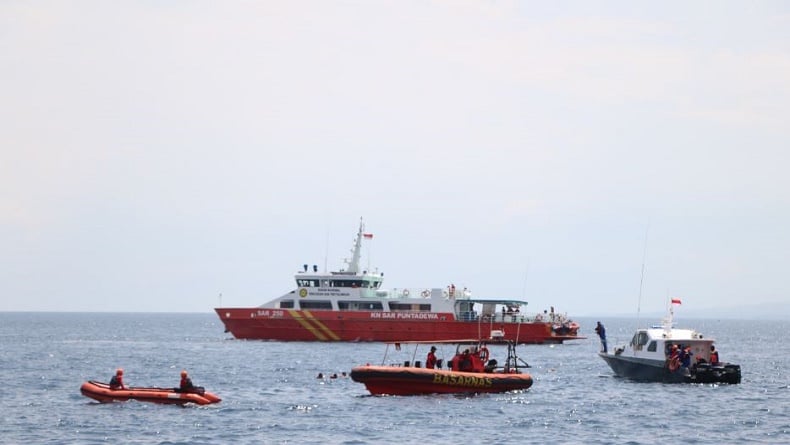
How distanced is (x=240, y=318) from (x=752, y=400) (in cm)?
4661

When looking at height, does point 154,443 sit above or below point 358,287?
below

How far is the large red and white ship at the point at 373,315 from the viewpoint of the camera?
8181 cm

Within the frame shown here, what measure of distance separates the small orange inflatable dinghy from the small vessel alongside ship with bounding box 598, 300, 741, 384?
2041 cm

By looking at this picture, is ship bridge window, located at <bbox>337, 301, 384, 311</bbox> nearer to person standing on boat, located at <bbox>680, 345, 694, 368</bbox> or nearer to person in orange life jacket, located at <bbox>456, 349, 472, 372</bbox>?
person standing on boat, located at <bbox>680, 345, 694, 368</bbox>

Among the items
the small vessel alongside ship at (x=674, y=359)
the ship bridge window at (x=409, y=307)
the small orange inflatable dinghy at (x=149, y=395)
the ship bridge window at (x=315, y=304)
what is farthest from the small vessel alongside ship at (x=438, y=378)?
the ship bridge window at (x=315, y=304)

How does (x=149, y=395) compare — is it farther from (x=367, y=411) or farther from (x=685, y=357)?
(x=685, y=357)

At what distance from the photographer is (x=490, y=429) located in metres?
37.1

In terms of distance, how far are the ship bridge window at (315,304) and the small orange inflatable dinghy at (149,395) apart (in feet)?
135

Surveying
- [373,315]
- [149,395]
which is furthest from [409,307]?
[149,395]

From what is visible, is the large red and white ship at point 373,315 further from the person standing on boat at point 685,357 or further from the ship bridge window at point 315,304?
the person standing on boat at point 685,357

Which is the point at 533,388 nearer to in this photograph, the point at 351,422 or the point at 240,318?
the point at 351,422

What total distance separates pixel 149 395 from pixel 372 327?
41283mm

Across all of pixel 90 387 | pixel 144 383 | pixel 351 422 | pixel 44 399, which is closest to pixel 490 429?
pixel 351 422

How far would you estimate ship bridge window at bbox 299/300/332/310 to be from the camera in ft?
274
